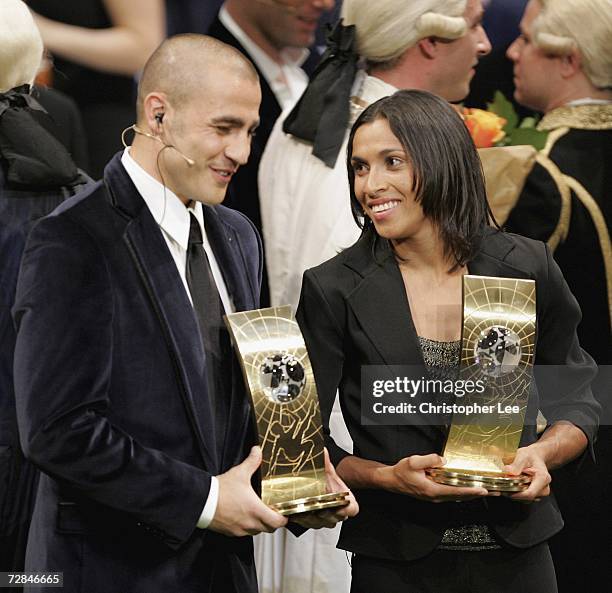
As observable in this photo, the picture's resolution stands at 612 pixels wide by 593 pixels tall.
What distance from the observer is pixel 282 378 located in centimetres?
210

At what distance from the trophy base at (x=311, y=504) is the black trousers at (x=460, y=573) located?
0.24 m

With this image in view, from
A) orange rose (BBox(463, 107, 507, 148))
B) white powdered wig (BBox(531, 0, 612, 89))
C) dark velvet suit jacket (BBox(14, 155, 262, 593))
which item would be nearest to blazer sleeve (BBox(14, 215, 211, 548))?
dark velvet suit jacket (BBox(14, 155, 262, 593))

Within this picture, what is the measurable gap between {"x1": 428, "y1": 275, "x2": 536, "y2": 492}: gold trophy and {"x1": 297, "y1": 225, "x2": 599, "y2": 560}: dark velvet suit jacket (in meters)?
0.09

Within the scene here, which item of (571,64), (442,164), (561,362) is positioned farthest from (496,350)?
(571,64)

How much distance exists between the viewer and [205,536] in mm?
2199

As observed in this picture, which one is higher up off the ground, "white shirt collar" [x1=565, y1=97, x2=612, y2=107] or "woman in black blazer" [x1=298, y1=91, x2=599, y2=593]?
"white shirt collar" [x1=565, y1=97, x2=612, y2=107]

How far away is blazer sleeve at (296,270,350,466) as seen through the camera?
2291 mm

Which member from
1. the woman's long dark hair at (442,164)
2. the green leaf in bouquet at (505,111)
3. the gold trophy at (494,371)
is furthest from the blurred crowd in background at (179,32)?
the gold trophy at (494,371)

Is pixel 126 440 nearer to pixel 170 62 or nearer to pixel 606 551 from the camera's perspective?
pixel 170 62

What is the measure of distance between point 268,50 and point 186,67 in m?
1.37

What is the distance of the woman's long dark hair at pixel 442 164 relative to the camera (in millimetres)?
2299

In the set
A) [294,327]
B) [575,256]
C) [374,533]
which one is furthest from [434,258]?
[575,256]

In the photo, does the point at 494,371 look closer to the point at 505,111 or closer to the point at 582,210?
the point at 582,210

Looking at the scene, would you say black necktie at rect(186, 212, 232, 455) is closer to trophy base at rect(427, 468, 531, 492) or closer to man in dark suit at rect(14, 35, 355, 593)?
man in dark suit at rect(14, 35, 355, 593)
